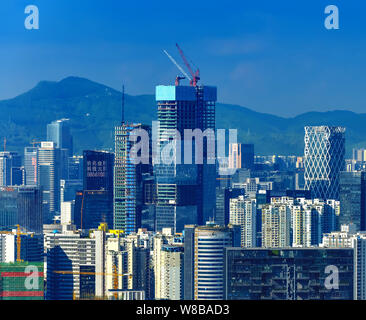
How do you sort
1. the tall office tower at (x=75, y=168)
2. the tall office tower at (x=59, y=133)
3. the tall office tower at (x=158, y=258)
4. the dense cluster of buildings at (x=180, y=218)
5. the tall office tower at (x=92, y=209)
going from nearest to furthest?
the dense cluster of buildings at (x=180, y=218) → the tall office tower at (x=158, y=258) → the tall office tower at (x=59, y=133) → the tall office tower at (x=92, y=209) → the tall office tower at (x=75, y=168)

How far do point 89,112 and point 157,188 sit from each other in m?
3.78

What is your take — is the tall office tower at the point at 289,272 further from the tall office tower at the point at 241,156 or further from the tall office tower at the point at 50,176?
the tall office tower at the point at 50,176

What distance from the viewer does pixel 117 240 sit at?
12297 millimetres

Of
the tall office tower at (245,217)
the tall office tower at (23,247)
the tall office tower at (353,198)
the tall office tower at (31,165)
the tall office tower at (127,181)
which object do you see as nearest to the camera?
the tall office tower at (23,247)

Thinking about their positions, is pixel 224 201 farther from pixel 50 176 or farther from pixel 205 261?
pixel 205 261

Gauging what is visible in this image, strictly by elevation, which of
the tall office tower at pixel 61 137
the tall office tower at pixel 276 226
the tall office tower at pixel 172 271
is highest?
the tall office tower at pixel 61 137

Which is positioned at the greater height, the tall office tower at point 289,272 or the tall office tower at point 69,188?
the tall office tower at point 69,188

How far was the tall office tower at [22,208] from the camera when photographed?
14.1 meters

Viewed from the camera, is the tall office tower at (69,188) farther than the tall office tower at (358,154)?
No

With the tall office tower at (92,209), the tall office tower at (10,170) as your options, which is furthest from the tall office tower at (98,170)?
the tall office tower at (10,170)

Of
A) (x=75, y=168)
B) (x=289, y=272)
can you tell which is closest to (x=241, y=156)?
(x=75, y=168)

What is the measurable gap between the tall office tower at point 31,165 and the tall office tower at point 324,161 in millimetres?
5224

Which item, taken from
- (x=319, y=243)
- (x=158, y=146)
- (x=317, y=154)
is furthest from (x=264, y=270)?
(x=158, y=146)

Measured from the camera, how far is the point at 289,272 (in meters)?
10.1
